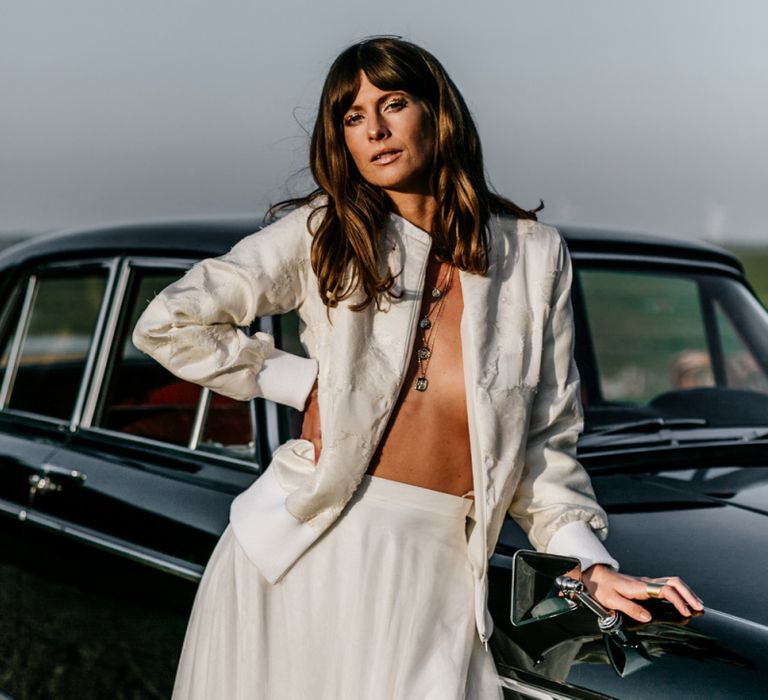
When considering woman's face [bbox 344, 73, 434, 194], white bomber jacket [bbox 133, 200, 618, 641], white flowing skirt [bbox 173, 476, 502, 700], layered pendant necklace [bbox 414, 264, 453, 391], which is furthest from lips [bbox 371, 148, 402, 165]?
white flowing skirt [bbox 173, 476, 502, 700]

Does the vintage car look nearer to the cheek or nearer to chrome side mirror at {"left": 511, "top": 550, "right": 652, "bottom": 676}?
chrome side mirror at {"left": 511, "top": 550, "right": 652, "bottom": 676}

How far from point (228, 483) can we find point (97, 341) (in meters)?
0.88

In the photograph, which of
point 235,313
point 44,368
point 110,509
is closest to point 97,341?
point 110,509

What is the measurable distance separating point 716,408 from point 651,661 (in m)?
1.50

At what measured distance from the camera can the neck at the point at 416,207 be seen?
2.55m

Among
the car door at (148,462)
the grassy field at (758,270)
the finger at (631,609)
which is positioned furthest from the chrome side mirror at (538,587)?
the grassy field at (758,270)

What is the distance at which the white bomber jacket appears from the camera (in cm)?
238

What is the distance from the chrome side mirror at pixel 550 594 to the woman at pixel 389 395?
10cm

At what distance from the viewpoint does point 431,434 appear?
245cm

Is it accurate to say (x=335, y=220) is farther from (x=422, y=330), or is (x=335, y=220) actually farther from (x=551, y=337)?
(x=551, y=337)

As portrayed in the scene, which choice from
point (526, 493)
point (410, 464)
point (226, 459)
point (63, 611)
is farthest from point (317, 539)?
point (63, 611)

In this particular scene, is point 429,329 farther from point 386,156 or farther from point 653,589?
point 653,589

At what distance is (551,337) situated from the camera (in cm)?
249

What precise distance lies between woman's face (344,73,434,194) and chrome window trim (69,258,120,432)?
5.21 ft
